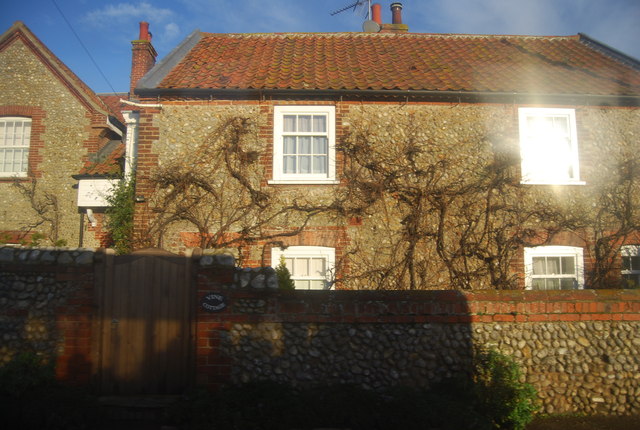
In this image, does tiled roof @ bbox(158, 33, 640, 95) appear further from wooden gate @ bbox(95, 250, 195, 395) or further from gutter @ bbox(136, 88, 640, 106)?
wooden gate @ bbox(95, 250, 195, 395)

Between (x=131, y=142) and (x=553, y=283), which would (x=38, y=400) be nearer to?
(x=131, y=142)

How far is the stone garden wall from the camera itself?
5.96m

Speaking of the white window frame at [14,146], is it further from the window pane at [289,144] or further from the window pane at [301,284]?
the window pane at [301,284]

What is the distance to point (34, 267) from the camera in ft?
20.1

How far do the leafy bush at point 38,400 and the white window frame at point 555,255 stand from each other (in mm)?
8492

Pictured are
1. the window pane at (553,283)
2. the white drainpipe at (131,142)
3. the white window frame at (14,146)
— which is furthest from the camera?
the white window frame at (14,146)

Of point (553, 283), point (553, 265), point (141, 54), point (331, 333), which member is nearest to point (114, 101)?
point (141, 54)

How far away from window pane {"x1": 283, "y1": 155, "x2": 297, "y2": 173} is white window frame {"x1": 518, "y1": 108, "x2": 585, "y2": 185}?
16.9ft

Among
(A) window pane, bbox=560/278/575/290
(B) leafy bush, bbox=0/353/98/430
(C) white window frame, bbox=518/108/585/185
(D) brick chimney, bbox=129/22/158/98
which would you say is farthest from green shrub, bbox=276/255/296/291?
(D) brick chimney, bbox=129/22/158/98

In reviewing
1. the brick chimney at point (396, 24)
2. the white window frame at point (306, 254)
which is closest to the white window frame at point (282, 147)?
the white window frame at point (306, 254)

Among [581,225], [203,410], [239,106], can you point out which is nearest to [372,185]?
[239,106]

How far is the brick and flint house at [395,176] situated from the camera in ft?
31.5

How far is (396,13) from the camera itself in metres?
15.9

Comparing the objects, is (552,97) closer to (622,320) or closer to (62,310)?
(622,320)
